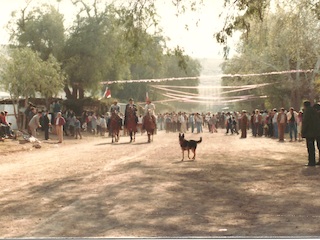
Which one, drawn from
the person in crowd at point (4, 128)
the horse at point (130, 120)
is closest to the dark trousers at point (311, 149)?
the horse at point (130, 120)

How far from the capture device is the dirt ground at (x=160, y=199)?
23.4ft

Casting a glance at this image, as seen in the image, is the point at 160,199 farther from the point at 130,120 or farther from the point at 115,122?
the point at 115,122

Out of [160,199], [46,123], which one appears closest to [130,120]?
[46,123]

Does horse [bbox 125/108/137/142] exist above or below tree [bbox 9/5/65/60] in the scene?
below

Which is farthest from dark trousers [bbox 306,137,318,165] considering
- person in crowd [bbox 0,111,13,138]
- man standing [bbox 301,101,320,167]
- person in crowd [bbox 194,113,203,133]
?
person in crowd [bbox 194,113,203,133]

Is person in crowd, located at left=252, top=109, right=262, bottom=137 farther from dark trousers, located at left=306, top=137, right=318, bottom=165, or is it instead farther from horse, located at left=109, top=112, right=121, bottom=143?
dark trousers, located at left=306, top=137, right=318, bottom=165

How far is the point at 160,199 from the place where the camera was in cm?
945

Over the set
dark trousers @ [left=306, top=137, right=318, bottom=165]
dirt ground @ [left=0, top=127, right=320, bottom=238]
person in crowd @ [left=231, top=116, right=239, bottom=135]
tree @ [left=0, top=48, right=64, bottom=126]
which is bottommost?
dirt ground @ [left=0, top=127, right=320, bottom=238]

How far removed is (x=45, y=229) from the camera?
7109 millimetres

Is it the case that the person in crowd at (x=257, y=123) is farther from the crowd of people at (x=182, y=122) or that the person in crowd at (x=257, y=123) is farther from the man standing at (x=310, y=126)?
the man standing at (x=310, y=126)

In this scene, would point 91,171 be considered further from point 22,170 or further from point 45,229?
point 45,229

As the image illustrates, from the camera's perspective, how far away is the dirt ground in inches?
281

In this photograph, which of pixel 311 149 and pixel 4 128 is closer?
pixel 311 149

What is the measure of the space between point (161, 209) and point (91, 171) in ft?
18.8
